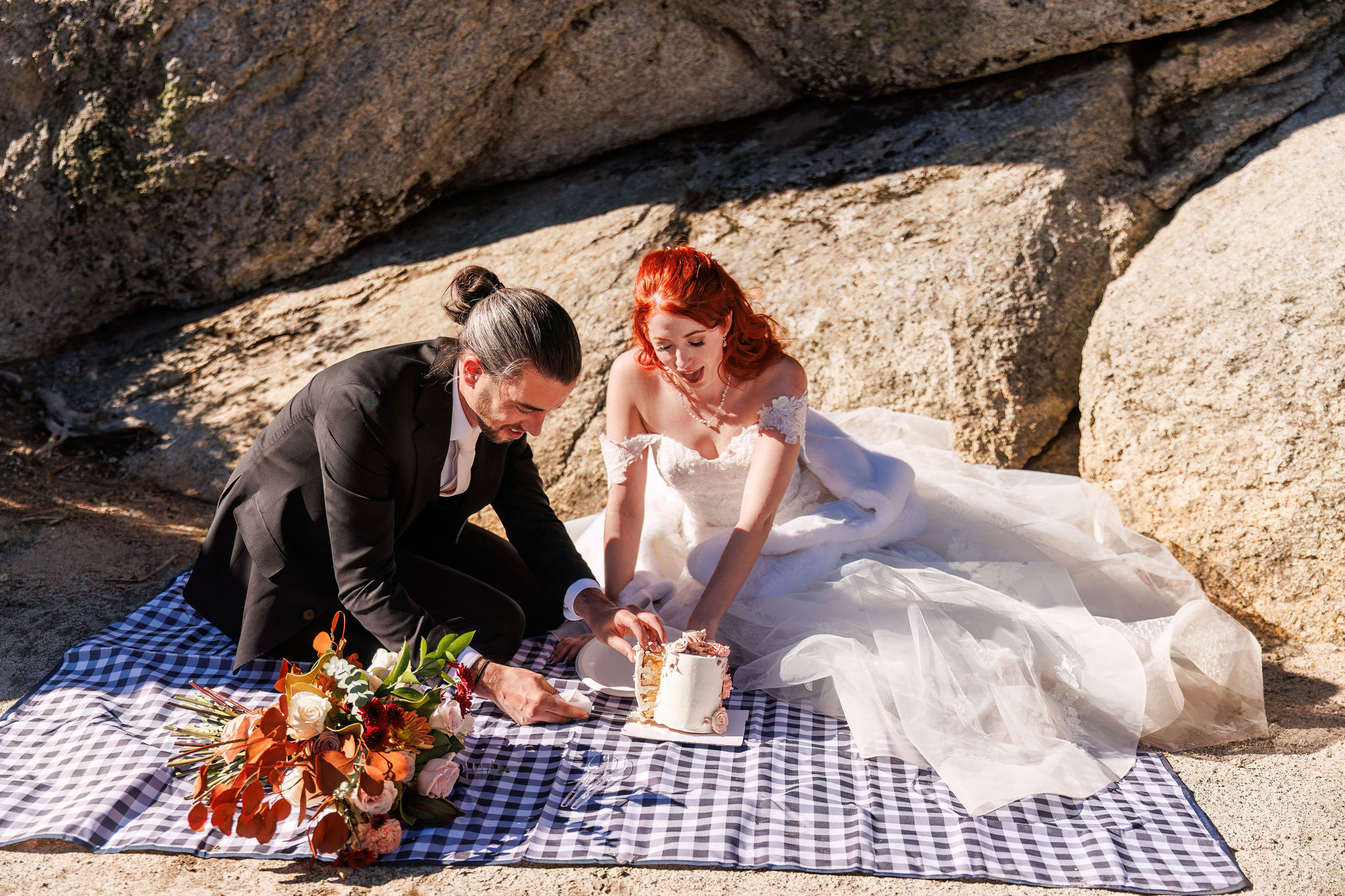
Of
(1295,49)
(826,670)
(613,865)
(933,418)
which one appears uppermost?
(1295,49)

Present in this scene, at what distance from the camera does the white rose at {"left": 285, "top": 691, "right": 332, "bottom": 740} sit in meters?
2.33

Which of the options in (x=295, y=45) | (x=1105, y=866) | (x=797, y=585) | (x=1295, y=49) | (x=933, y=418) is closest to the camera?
(x=1105, y=866)

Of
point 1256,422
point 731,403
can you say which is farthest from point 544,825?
point 1256,422

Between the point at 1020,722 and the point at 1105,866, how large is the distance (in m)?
0.50

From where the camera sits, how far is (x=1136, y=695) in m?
3.05

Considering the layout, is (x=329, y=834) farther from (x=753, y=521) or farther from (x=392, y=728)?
(x=753, y=521)

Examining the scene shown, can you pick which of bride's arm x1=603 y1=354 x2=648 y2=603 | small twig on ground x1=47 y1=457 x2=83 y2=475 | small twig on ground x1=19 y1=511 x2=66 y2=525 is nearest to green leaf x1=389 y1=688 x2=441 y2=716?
bride's arm x1=603 y1=354 x2=648 y2=603

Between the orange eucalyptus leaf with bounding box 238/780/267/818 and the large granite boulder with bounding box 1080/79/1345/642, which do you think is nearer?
the orange eucalyptus leaf with bounding box 238/780/267/818

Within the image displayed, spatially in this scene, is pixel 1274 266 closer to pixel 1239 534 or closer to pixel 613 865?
pixel 1239 534

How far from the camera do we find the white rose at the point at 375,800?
239 cm

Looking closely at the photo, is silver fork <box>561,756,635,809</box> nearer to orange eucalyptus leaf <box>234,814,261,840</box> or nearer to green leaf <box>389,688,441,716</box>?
green leaf <box>389,688,441,716</box>

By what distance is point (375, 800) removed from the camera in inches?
95.7

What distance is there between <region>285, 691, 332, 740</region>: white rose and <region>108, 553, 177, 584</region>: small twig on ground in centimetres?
229

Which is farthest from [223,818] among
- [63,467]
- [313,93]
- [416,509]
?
[313,93]
